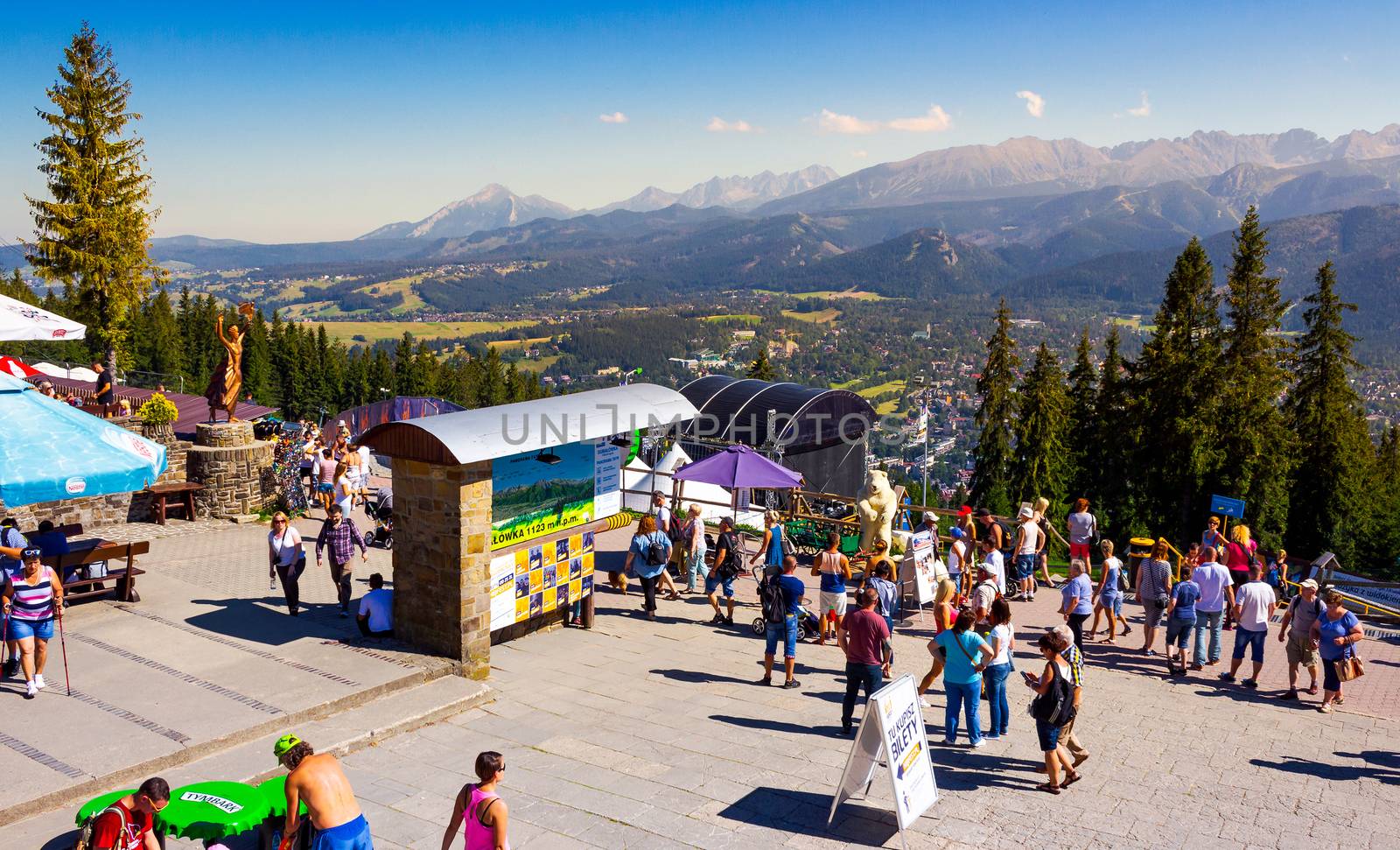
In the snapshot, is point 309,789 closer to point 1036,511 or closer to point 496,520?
point 496,520

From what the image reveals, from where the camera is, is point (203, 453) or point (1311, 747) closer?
point (1311, 747)

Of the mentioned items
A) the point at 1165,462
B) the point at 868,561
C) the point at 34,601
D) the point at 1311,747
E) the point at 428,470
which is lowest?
the point at 1165,462

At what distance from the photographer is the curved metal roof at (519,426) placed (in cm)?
962

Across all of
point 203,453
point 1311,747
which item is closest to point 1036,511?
point 1311,747

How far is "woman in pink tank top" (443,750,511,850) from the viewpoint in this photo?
5.65 metres

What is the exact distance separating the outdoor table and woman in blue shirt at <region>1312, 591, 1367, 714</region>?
10.2m

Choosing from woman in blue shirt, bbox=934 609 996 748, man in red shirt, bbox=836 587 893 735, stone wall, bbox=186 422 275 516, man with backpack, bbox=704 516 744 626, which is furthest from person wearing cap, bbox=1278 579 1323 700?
stone wall, bbox=186 422 275 516

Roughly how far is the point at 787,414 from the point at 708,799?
72.9ft

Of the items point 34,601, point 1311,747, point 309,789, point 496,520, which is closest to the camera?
point 309,789

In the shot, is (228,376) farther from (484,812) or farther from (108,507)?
(484,812)

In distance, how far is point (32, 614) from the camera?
8539 mm

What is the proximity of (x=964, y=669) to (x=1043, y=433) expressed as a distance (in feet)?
137

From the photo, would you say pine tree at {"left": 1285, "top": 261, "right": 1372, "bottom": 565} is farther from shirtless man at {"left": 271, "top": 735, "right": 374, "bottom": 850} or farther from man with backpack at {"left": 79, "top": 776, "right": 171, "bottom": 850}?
man with backpack at {"left": 79, "top": 776, "right": 171, "bottom": 850}

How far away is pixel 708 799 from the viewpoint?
7.46 meters
